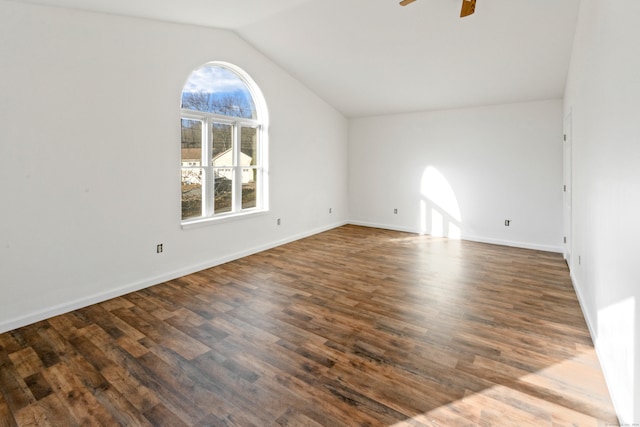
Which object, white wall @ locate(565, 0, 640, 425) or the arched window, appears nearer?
white wall @ locate(565, 0, 640, 425)

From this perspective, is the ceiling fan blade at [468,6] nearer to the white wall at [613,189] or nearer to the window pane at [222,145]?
the white wall at [613,189]

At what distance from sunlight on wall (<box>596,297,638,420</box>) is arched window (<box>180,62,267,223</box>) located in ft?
13.0

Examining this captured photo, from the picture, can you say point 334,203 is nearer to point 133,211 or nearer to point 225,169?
point 225,169

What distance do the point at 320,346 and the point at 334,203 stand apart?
4720 millimetres

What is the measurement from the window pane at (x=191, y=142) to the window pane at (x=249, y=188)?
807 mm

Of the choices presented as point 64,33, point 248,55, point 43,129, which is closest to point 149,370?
point 43,129

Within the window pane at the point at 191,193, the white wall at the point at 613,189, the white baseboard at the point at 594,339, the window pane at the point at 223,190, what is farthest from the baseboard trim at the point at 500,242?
the window pane at the point at 191,193

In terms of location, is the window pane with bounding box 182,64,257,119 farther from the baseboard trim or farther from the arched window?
the baseboard trim

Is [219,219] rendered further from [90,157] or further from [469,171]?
[469,171]

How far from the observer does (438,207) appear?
617 cm

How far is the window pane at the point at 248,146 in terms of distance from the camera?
480cm

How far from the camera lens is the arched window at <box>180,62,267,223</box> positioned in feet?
13.3

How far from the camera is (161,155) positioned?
362cm

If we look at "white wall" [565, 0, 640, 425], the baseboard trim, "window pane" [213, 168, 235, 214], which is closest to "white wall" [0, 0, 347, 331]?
"window pane" [213, 168, 235, 214]
